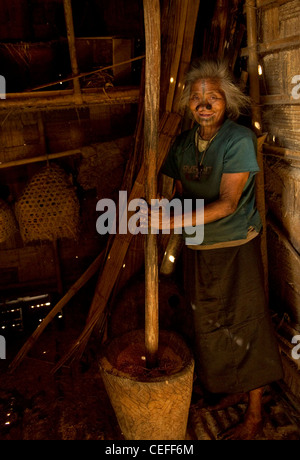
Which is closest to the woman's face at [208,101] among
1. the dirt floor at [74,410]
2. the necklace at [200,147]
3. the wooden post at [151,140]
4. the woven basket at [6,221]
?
the necklace at [200,147]

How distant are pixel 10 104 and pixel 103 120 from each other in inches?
37.2

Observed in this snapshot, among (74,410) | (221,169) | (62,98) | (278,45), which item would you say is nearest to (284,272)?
(221,169)

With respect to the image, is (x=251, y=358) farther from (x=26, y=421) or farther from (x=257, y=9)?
(x=257, y=9)

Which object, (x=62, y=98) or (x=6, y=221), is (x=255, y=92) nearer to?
(x=62, y=98)

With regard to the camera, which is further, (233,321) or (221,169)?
(233,321)

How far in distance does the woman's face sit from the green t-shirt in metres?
0.09

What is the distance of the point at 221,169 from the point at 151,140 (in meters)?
0.48

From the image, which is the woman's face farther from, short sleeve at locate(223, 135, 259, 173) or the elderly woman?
short sleeve at locate(223, 135, 259, 173)

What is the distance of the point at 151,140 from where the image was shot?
2.15 m

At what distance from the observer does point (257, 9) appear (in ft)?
8.39

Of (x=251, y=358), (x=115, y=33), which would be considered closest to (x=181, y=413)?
(x=251, y=358)

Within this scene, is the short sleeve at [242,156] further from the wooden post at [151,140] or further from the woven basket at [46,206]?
the woven basket at [46,206]

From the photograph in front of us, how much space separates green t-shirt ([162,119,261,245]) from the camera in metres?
2.17

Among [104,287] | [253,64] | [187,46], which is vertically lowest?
[104,287]
